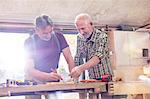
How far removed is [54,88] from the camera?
7.00 feet

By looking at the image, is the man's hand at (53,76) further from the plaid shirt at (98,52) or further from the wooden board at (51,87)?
the plaid shirt at (98,52)

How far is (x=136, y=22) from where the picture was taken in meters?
5.73

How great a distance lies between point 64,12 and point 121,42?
121cm

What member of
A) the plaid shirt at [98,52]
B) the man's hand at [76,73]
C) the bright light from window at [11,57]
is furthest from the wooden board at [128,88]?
the bright light from window at [11,57]

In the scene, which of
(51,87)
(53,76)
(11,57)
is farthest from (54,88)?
(11,57)

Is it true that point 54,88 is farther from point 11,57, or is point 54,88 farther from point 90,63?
point 11,57

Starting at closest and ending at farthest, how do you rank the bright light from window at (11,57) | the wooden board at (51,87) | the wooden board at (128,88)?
1. the wooden board at (51,87)
2. the wooden board at (128,88)
3. the bright light from window at (11,57)

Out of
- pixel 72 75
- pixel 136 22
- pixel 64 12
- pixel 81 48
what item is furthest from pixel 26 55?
pixel 136 22

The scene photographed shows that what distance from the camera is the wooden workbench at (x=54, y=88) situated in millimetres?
2049

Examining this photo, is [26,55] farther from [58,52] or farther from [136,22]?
[136,22]

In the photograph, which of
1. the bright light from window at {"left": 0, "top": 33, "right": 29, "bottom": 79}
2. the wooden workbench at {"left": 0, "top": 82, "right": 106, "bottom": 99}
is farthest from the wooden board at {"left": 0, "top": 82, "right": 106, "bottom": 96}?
the bright light from window at {"left": 0, "top": 33, "right": 29, "bottom": 79}

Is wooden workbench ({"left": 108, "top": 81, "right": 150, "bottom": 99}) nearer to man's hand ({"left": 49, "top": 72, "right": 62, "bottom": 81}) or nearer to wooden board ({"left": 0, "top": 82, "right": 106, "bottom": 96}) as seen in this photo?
wooden board ({"left": 0, "top": 82, "right": 106, "bottom": 96})

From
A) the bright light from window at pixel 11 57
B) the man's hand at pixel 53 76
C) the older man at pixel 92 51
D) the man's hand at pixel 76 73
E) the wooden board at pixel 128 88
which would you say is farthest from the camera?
the bright light from window at pixel 11 57

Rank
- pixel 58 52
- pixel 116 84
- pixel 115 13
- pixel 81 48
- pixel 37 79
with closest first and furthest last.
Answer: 1. pixel 116 84
2. pixel 37 79
3. pixel 58 52
4. pixel 81 48
5. pixel 115 13
